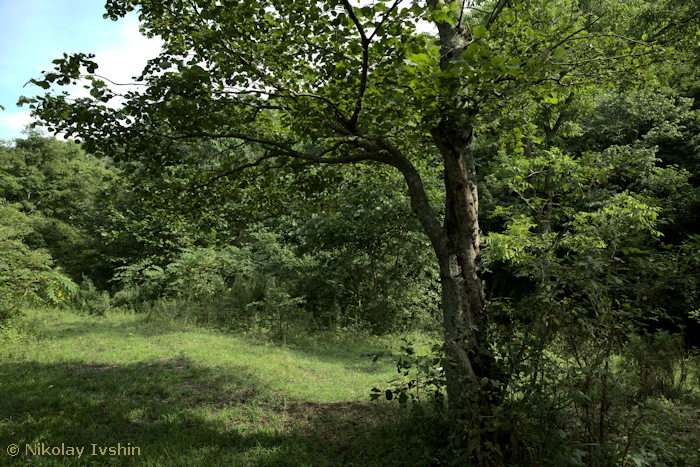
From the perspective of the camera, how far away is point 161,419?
4094 millimetres

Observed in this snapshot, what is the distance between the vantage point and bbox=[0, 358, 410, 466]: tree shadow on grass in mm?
3352

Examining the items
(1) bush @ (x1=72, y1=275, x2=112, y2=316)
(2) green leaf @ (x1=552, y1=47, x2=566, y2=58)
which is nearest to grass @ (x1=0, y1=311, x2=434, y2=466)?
(1) bush @ (x1=72, y1=275, x2=112, y2=316)

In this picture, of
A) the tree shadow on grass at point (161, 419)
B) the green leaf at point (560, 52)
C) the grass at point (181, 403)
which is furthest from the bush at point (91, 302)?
the green leaf at point (560, 52)

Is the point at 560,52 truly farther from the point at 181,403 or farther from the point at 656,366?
the point at 181,403

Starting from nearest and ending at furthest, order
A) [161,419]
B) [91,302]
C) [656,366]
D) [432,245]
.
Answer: [656,366]
[161,419]
[432,245]
[91,302]

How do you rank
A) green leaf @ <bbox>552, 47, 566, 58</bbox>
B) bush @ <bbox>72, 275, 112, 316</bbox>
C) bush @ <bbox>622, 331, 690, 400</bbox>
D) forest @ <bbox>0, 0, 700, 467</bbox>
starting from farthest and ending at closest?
1. bush @ <bbox>72, 275, 112, 316</bbox>
2. bush @ <bbox>622, 331, 690, 400</bbox>
3. forest @ <bbox>0, 0, 700, 467</bbox>
4. green leaf @ <bbox>552, 47, 566, 58</bbox>

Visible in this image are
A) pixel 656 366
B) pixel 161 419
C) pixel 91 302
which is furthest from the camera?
pixel 91 302

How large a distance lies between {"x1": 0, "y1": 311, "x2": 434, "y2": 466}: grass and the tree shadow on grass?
0.5 inches

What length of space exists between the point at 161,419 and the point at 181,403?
1.54 feet

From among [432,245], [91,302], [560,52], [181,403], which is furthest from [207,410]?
[91,302]

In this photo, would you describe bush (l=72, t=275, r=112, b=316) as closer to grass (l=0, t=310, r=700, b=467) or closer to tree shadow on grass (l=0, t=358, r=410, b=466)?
grass (l=0, t=310, r=700, b=467)

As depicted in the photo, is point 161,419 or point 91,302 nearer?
point 161,419

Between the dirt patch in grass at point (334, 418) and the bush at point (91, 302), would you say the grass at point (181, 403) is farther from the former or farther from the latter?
the bush at point (91, 302)

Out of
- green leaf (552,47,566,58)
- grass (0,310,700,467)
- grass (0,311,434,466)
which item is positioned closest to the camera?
green leaf (552,47,566,58)
